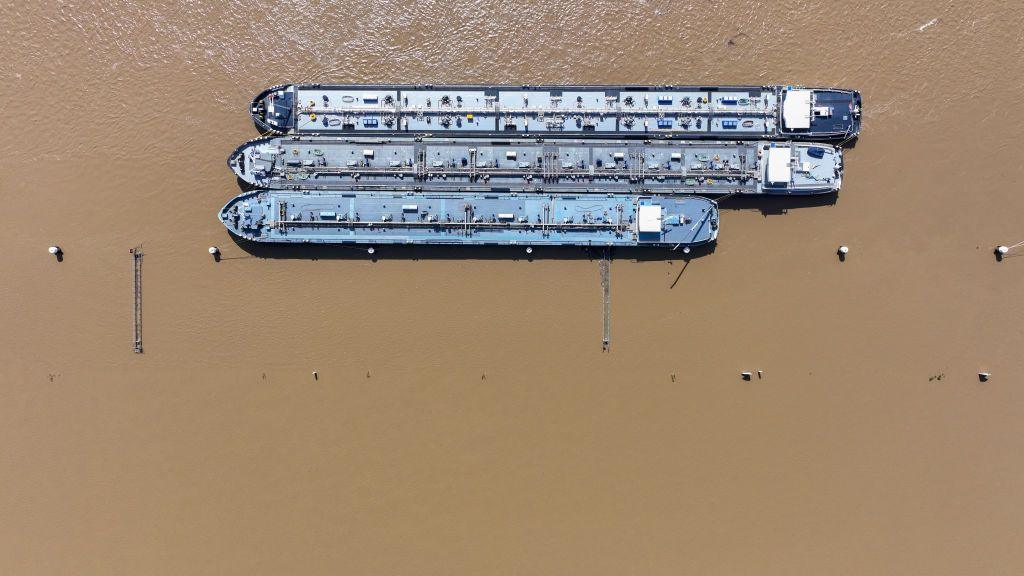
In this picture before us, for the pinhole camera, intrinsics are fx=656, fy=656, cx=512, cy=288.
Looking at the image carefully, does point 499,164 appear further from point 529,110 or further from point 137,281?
point 137,281

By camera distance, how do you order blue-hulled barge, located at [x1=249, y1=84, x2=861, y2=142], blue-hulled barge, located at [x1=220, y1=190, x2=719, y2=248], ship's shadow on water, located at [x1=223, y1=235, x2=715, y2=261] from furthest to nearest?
ship's shadow on water, located at [x1=223, y1=235, x2=715, y2=261] → blue-hulled barge, located at [x1=249, y1=84, x2=861, y2=142] → blue-hulled barge, located at [x1=220, y1=190, x2=719, y2=248]

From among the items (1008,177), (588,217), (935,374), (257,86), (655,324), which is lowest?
(935,374)

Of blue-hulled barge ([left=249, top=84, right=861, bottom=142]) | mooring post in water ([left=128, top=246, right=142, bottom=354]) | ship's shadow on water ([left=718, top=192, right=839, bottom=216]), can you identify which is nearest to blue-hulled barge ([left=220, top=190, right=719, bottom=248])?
ship's shadow on water ([left=718, top=192, right=839, bottom=216])

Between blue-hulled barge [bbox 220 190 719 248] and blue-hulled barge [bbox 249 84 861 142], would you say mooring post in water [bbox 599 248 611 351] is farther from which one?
blue-hulled barge [bbox 249 84 861 142]

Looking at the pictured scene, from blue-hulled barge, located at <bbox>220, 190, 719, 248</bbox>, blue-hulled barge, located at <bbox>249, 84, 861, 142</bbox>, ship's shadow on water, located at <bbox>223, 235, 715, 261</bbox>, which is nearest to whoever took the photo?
blue-hulled barge, located at <bbox>220, 190, 719, 248</bbox>

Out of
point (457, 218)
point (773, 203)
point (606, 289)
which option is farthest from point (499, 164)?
point (773, 203)

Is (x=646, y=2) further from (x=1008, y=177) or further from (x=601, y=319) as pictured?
(x=1008, y=177)

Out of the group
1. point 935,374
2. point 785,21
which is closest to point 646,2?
point 785,21
